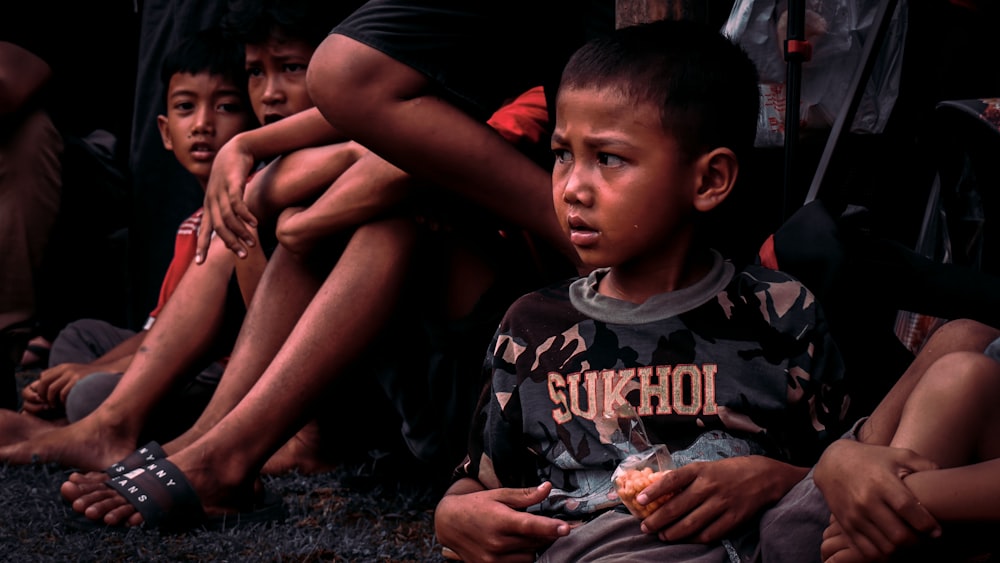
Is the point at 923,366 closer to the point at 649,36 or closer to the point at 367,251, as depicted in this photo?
the point at 649,36

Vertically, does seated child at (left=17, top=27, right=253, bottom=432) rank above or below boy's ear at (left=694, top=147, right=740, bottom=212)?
below

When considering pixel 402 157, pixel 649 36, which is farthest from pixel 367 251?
pixel 649 36

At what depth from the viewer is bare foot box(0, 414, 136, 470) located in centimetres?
261

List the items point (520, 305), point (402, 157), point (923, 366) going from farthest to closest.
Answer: point (402, 157) → point (520, 305) → point (923, 366)

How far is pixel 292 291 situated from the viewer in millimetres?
2496

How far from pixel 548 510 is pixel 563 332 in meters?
0.25

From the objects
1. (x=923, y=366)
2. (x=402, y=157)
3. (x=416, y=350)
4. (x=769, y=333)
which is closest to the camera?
(x=923, y=366)

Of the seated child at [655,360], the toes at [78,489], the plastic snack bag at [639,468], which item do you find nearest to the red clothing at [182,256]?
the toes at [78,489]

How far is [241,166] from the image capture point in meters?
2.43

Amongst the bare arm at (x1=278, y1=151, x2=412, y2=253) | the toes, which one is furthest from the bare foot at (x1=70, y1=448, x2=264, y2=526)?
the bare arm at (x1=278, y1=151, x2=412, y2=253)

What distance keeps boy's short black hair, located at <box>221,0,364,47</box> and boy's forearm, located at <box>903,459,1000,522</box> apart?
7.16 feet

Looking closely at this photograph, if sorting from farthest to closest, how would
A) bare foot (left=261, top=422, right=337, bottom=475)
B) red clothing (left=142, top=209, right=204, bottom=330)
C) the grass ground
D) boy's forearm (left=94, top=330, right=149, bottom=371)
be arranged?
red clothing (left=142, top=209, right=204, bottom=330)
boy's forearm (left=94, top=330, right=149, bottom=371)
bare foot (left=261, top=422, right=337, bottom=475)
the grass ground

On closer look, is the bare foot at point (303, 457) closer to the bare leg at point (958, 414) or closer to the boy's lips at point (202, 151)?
the boy's lips at point (202, 151)

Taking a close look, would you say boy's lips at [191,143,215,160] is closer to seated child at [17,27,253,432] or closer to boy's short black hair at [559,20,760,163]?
seated child at [17,27,253,432]
